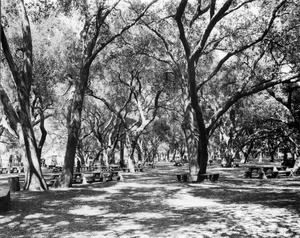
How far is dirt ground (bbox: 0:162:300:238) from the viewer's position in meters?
6.54

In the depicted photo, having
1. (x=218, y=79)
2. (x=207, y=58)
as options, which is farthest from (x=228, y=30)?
(x=218, y=79)

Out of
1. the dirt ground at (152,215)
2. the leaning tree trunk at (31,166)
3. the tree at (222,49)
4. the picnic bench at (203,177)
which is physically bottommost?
the dirt ground at (152,215)

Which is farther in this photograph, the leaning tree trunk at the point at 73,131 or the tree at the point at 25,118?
the leaning tree trunk at the point at 73,131

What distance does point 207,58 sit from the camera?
23422 millimetres

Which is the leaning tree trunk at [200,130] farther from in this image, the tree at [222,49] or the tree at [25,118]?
the tree at [25,118]

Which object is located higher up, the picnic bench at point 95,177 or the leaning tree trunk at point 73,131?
the leaning tree trunk at point 73,131

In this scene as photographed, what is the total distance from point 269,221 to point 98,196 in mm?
6609

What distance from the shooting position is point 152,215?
27.5 ft

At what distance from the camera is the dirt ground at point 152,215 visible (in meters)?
6.54

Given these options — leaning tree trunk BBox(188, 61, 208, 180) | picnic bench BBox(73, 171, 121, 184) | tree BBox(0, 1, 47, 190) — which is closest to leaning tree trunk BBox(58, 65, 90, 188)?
tree BBox(0, 1, 47, 190)

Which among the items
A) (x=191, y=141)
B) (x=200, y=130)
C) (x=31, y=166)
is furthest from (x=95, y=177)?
(x=200, y=130)

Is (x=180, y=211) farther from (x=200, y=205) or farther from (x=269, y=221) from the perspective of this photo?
(x=269, y=221)

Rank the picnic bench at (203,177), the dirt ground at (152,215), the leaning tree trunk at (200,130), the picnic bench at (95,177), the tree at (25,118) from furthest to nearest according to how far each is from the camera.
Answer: the picnic bench at (95,177)
the picnic bench at (203,177)
the leaning tree trunk at (200,130)
the tree at (25,118)
the dirt ground at (152,215)

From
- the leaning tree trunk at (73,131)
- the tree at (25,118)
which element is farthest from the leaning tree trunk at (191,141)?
the tree at (25,118)
